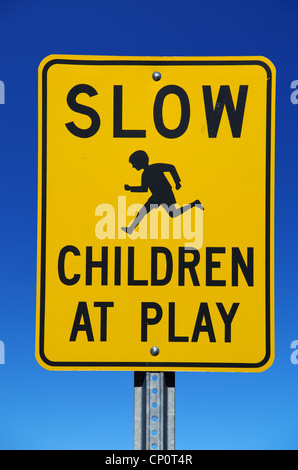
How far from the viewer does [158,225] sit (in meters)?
1.84

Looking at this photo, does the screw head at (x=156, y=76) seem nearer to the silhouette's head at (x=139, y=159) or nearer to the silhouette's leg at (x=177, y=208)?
the silhouette's head at (x=139, y=159)

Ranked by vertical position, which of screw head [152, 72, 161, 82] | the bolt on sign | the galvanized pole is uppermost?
screw head [152, 72, 161, 82]

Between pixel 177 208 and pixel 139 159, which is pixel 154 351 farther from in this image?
pixel 139 159

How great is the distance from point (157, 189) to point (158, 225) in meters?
0.12

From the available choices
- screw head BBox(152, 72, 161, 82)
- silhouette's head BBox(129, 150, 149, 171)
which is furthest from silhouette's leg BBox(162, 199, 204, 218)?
screw head BBox(152, 72, 161, 82)

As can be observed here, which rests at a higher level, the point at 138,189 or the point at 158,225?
the point at 138,189

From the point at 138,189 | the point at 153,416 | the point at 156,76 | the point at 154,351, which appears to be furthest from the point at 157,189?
the point at 153,416

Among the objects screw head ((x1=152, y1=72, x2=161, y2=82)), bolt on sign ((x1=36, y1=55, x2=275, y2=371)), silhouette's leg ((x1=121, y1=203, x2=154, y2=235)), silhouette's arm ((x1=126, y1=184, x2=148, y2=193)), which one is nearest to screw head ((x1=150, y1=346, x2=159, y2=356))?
bolt on sign ((x1=36, y1=55, x2=275, y2=371))

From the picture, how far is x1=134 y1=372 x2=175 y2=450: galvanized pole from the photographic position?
1.80 meters

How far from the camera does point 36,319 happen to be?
6.14ft

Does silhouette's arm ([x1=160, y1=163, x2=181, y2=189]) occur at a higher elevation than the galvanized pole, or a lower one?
higher

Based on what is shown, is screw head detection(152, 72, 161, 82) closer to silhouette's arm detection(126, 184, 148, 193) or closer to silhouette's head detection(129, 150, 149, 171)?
silhouette's head detection(129, 150, 149, 171)
